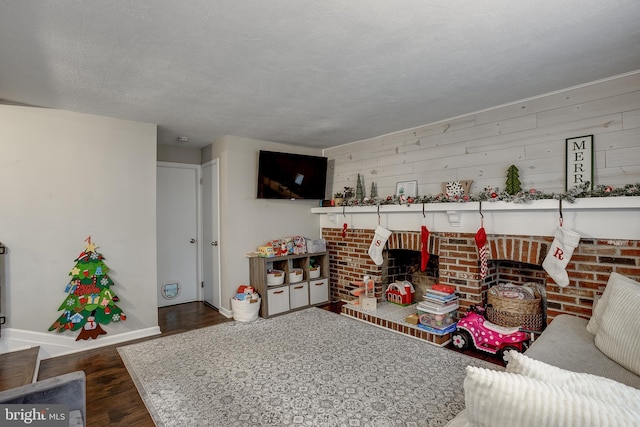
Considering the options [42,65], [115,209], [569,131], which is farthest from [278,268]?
[569,131]

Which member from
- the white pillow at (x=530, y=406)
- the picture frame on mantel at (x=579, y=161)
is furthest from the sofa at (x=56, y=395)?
the picture frame on mantel at (x=579, y=161)

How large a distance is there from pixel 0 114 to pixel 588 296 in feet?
16.6

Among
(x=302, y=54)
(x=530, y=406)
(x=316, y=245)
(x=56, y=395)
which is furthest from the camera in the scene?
(x=316, y=245)

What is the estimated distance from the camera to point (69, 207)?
3.08 meters

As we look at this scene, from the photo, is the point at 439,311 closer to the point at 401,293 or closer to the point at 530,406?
the point at 401,293

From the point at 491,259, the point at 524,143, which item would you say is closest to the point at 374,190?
the point at 491,259

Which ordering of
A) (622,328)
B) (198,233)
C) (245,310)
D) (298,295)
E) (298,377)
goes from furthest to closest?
(198,233), (298,295), (245,310), (298,377), (622,328)

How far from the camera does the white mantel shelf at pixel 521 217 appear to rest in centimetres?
234

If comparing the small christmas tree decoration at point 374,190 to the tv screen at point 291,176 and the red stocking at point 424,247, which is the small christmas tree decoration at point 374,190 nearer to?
the tv screen at point 291,176

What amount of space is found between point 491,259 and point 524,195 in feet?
2.33

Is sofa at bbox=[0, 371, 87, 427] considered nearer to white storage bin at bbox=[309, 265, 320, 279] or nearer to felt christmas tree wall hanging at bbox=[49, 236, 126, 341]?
felt christmas tree wall hanging at bbox=[49, 236, 126, 341]

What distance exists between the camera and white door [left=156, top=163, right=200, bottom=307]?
4523mm

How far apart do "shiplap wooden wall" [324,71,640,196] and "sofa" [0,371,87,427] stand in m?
3.38

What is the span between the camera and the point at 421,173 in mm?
3734
